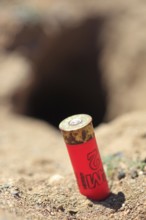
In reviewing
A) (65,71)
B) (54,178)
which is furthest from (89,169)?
(65,71)

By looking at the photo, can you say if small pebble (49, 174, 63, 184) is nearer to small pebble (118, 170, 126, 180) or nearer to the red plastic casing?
the red plastic casing

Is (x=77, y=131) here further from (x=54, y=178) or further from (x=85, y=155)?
(x=54, y=178)

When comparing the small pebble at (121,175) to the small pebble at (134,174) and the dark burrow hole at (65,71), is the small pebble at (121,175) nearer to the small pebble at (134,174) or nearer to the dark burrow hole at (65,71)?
the small pebble at (134,174)

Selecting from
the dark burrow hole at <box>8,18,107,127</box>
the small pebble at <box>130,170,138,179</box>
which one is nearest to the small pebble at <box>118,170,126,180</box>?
the small pebble at <box>130,170,138,179</box>

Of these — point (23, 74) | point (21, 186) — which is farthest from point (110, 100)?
point (21, 186)

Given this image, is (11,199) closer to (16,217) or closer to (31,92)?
(16,217)

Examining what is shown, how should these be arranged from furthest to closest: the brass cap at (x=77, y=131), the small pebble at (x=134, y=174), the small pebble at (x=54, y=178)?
the small pebble at (x=54, y=178) → the small pebble at (x=134, y=174) → the brass cap at (x=77, y=131)

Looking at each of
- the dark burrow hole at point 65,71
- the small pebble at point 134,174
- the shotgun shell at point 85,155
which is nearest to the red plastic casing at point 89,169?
the shotgun shell at point 85,155

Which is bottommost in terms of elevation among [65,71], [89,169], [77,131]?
[89,169]

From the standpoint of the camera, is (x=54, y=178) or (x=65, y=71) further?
(x=65, y=71)
